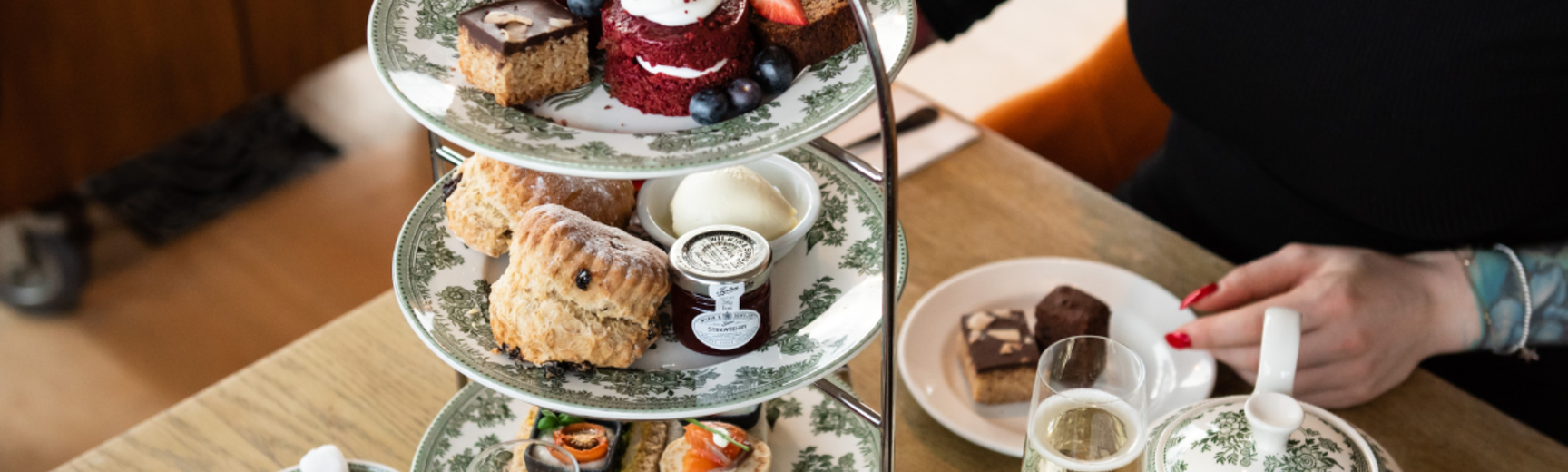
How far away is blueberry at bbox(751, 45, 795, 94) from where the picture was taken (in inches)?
35.7

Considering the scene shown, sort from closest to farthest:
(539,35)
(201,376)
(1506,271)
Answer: (539,35) → (1506,271) → (201,376)

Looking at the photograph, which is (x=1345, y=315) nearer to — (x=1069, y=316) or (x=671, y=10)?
(x=1069, y=316)

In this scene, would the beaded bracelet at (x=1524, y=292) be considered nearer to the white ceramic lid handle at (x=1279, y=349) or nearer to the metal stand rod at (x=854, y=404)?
the white ceramic lid handle at (x=1279, y=349)

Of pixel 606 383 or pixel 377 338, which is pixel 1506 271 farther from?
pixel 377 338

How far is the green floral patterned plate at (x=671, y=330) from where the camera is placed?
917 mm

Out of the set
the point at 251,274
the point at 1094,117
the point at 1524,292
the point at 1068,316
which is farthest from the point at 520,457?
the point at 251,274

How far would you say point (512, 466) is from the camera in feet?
3.77

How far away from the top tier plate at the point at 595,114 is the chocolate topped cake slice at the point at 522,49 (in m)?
0.01

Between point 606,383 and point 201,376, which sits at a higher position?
point 606,383

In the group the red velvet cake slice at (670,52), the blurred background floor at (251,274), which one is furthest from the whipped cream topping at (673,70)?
the blurred background floor at (251,274)

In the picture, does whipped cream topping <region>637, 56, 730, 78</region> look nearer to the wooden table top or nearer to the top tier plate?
the top tier plate

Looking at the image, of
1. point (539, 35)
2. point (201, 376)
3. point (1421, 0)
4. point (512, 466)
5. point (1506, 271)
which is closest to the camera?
point (539, 35)

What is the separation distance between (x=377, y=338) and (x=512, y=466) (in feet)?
1.62

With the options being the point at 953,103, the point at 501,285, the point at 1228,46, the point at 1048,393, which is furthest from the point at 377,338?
the point at 953,103
